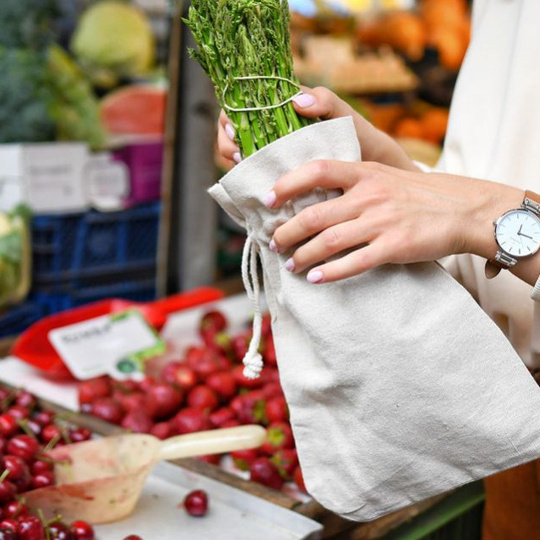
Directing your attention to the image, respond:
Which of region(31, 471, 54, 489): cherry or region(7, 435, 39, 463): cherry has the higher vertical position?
region(7, 435, 39, 463): cherry

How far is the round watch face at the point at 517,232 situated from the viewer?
1094mm

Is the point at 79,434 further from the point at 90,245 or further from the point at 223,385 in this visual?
the point at 90,245

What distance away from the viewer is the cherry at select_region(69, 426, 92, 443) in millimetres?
1748

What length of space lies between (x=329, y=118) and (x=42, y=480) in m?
0.85

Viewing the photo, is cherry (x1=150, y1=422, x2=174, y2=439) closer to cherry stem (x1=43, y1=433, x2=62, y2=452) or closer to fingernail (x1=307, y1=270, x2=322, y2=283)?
cherry stem (x1=43, y1=433, x2=62, y2=452)

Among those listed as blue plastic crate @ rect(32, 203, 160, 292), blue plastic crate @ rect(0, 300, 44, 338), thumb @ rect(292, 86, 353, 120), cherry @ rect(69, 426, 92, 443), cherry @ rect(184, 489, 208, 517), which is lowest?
blue plastic crate @ rect(0, 300, 44, 338)

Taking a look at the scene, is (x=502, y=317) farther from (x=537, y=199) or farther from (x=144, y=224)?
(x=144, y=224)

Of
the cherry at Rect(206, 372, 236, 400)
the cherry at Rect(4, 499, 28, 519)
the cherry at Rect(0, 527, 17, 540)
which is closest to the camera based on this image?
the cherry at Rect(0, 527, 17, 540)

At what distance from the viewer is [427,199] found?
1.06 meters

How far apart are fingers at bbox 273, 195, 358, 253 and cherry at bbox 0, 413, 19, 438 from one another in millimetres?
900

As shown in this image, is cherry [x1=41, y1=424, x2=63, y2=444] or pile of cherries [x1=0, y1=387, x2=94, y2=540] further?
cherry [x1=41, y1=424, x2=63, y2=444]

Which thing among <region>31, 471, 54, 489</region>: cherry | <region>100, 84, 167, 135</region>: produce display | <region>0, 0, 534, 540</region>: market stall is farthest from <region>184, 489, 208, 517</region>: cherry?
<region>100, 84, 167, 135</region>: produce display

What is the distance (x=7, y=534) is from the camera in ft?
4.19

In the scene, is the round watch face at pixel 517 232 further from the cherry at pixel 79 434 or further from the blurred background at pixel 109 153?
the blurred background at pixel 109 153
